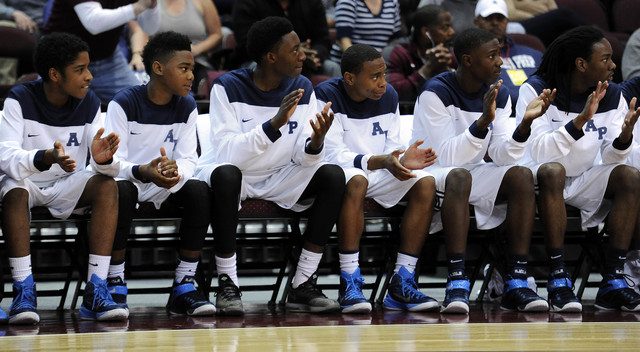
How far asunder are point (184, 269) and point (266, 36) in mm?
1163

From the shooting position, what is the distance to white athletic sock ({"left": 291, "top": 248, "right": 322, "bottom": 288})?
14.2 feet

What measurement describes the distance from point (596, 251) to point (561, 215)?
0.49 metres

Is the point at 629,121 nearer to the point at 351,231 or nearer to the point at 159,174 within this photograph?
the point at 351,231

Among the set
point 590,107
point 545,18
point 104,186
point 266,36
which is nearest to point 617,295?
point 590,107

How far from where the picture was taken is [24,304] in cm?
387

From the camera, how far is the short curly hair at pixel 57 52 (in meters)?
4.20

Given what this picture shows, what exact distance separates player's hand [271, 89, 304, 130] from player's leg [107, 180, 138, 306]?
0.67 m

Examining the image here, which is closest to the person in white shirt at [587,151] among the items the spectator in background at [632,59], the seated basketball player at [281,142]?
the seated basketball player at [281,142]

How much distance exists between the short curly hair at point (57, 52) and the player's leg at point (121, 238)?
1.95 feet

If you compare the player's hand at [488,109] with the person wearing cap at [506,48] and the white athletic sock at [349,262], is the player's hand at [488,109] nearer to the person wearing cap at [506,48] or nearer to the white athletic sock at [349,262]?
the white athletic sock at [349,262]

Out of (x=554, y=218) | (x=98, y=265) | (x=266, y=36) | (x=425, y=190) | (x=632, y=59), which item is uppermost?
(x=266, y=36)

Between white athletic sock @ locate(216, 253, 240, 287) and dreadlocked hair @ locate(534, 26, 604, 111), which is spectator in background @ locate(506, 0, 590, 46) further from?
white athletic sock @ locate(216, 253, 240, 287)

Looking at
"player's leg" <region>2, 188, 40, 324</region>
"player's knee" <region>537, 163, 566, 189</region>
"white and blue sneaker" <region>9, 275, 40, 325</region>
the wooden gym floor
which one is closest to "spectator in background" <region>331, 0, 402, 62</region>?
"player's knee" <region>537, 163, 566, 189</region>

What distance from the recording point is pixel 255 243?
14.9ft
